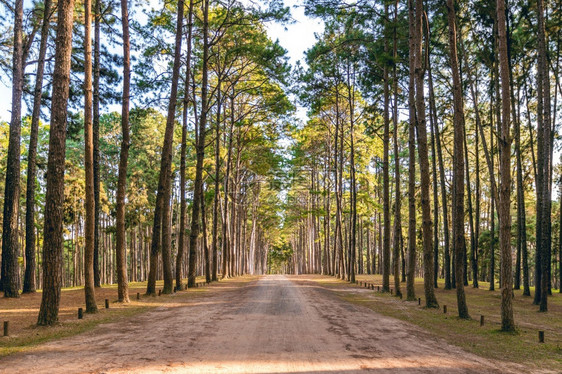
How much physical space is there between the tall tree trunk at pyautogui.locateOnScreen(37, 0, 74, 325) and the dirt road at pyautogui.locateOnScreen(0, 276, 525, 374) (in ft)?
4.84

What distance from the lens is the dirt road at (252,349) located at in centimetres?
634

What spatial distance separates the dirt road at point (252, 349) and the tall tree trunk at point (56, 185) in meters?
1.48

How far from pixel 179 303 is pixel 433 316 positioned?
27.7ft

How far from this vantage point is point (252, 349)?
7488 mm

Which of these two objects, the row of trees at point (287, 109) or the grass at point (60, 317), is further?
the row of trees at point (287, 109)

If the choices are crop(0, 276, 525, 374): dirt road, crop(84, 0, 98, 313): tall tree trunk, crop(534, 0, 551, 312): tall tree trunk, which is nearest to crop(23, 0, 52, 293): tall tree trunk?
crop(84, 0, 98, 313): tall tree trunk

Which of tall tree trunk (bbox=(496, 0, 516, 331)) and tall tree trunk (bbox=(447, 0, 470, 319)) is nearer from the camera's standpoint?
tall tree trunk (bbox=(496, 0, 516, 331))

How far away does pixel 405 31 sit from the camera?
2112 cm

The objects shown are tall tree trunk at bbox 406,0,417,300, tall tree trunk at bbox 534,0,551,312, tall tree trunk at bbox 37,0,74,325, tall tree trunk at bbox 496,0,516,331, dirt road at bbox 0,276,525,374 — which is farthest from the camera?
tall tree trunk at bbox 406,0,417,300

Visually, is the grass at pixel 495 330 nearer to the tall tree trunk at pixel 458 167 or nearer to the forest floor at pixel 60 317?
the tall tree trunk at pixel 458 167

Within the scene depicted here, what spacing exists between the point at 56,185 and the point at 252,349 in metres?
6.37

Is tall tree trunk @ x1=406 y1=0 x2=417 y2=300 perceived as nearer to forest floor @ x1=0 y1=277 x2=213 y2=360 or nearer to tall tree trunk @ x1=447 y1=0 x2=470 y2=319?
tall tree trunk @ x1=447 y1=0 x2=470 y2=319

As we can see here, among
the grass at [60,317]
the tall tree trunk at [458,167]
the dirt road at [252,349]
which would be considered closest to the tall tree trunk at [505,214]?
the tall tree trunk at [458,167]

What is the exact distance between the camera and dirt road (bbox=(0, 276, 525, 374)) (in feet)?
20.8
